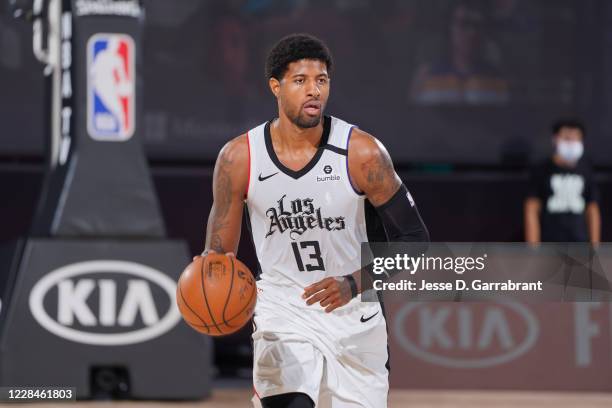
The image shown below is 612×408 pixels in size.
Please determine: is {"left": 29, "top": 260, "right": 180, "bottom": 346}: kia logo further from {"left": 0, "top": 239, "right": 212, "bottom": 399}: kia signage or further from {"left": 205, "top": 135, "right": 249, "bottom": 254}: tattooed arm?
{"left": 205, "top": 135, "right": 249, "bottom": 254}: tattooed arm

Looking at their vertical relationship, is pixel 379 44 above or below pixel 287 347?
above

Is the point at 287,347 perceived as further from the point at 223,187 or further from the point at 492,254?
the point at 492,254

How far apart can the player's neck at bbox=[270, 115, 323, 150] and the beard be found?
0.16 ft

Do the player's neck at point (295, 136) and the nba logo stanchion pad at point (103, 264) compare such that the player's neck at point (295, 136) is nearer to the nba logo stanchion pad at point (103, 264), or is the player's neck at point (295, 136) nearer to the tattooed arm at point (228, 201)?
the tattooed arm at point (228, 201)

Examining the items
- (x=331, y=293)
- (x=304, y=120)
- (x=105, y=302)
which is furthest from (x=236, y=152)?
(x=105, y=302)

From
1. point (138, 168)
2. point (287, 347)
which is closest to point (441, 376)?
point (138, 168)

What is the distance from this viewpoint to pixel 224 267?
14.7ft

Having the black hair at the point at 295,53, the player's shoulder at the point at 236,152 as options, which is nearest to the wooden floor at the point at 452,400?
the player's shoulder at the point at 236,152

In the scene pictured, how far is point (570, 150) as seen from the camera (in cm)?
966

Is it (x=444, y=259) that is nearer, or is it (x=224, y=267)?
(x=224, y=267)

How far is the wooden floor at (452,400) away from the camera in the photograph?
307 inches

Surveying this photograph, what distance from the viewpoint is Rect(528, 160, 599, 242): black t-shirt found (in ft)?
32.0

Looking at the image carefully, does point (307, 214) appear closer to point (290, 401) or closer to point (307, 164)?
point (307, 164)

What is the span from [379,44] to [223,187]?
6151 millimetres
